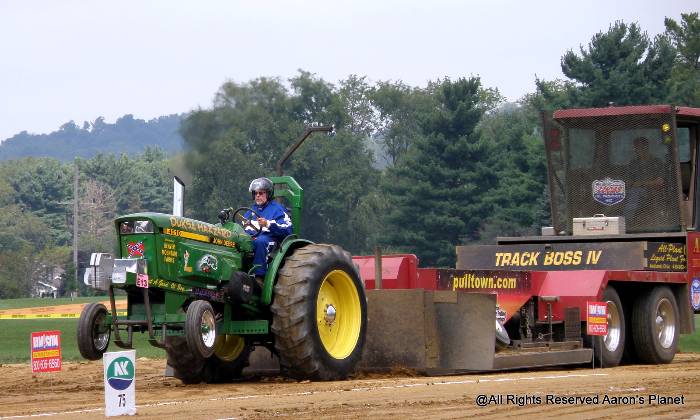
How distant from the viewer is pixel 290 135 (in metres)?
61.0

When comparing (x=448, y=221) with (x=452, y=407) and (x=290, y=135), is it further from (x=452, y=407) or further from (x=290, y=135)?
(x=452, y=407)

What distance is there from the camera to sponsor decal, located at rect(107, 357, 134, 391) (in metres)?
9.40

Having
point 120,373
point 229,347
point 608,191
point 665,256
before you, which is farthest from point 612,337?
point 120,373

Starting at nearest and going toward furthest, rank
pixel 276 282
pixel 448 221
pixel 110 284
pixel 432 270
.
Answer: pixel 110 284, pixel 276 282, pixel 432 270, pixel 448 221

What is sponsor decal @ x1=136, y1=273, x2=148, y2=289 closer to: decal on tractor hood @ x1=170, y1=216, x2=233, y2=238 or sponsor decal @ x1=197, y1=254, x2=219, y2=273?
decal on tractor hood @ x1=170, y1=216, x2=233, y2=238

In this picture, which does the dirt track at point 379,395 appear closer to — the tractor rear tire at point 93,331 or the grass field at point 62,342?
the tractor rear tire at point 93,331

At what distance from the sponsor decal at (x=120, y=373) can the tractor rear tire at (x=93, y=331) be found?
2.05 metres

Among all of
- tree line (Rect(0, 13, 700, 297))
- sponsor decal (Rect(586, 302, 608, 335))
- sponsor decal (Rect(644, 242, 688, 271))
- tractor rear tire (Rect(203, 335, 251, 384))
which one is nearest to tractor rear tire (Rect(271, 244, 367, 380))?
tractor rear tire (Rect(203, 335, 251, 384))

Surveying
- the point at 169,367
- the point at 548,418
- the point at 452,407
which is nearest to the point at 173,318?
the point at 169,367

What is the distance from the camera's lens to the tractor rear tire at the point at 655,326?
16.3 metres

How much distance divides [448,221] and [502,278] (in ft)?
149

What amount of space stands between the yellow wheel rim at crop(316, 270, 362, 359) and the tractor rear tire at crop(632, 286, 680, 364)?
475 centimetres

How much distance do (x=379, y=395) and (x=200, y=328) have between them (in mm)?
1792

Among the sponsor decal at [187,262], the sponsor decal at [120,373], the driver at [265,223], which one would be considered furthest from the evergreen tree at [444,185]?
the sponsor decal at [120,373]
